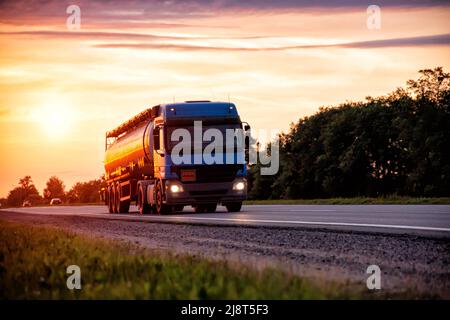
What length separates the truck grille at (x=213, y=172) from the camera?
86.4 ft

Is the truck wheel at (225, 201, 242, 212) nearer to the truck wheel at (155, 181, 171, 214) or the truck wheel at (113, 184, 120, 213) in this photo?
the truck wheel at (155, 181, 171, 214)

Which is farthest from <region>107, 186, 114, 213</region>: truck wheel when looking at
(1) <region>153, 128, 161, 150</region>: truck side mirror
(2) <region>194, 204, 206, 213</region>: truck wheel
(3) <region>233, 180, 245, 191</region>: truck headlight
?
(3) <region>233, 180, 245, 191</region>: truck headlight

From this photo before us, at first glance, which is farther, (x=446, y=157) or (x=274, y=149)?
(x=274, y=149)

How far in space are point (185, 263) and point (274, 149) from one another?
305ft

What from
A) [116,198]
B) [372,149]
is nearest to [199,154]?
[116,198]

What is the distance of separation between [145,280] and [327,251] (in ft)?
15.3

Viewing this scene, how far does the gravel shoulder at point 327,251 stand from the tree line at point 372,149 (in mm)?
56230

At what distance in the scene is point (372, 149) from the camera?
86.4 m

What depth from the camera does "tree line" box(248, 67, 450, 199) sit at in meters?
74.6

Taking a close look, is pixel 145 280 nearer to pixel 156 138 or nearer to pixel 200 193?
pixel 200 193

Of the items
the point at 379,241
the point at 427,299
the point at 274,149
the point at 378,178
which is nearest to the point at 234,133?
the point at 379,241

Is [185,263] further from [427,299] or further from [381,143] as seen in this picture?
[381,143]

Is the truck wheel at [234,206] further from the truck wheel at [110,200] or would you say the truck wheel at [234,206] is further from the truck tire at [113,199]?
the truck wheel at [110,200]

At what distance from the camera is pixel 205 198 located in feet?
87.3
